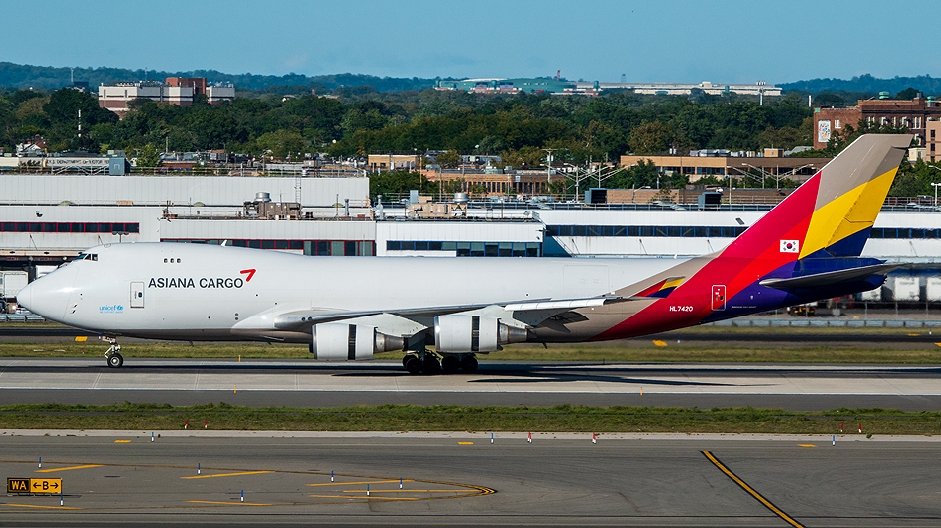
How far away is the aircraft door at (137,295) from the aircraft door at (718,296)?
69.9 feet

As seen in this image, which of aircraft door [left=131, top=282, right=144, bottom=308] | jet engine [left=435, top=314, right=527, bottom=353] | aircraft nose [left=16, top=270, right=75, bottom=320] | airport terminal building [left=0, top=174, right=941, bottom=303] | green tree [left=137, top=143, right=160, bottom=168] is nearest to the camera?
jet engine [left=435, top=314, right=527, bottom=353]

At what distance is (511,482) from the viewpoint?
33.4 m

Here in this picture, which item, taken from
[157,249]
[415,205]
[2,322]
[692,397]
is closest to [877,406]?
[692,397]

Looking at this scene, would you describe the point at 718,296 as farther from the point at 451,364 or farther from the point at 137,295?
the point at 137,295

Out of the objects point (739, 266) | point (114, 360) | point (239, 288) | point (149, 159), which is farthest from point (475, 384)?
point (149, 159)

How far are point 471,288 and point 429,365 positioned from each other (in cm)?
328

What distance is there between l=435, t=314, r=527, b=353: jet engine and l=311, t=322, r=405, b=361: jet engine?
2365 mm

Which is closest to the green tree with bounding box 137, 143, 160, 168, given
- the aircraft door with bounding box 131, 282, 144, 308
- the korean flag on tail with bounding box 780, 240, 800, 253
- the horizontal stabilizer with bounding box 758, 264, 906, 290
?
the aircraft door with bounding box 131, 282, 144, 308

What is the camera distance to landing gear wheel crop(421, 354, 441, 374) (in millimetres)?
52906

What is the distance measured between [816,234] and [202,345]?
27046mm

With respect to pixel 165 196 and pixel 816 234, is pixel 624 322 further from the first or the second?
A: pixel 165 196

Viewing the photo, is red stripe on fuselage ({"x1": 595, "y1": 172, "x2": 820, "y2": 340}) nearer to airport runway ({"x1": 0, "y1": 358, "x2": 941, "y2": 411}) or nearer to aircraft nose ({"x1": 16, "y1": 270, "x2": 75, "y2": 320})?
airport runway ({"x1": 0, "y1": 358, "x2": 941, "y2": 411})

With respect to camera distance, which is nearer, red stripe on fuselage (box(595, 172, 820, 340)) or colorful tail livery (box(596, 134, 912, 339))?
colorful tail livery (box(596, 134, 912, 339))

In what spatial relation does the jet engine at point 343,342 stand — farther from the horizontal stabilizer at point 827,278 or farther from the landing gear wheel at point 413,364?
the horizontal stabilizer at point 827,278
